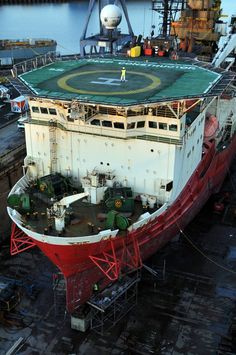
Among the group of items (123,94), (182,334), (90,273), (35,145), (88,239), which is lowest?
(182,334)

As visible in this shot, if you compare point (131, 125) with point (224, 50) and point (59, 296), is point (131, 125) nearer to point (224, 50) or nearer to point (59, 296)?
point (59, 296)

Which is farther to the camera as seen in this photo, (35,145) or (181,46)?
(181,46)

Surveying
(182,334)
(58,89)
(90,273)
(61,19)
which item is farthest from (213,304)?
(61,19)

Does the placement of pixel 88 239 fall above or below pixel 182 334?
above

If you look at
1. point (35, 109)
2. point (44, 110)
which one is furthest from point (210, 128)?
point (35, 109)

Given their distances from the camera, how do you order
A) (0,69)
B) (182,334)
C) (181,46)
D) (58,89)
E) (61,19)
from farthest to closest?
(61,19) < (0,69) < (181,46) < (58,89) < (182,334)

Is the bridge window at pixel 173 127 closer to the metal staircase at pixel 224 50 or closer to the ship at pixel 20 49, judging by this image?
the metal staircase at pixel 224 50

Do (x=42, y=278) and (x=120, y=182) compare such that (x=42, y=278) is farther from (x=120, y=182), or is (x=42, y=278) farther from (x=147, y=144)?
(x=147, y=144)
